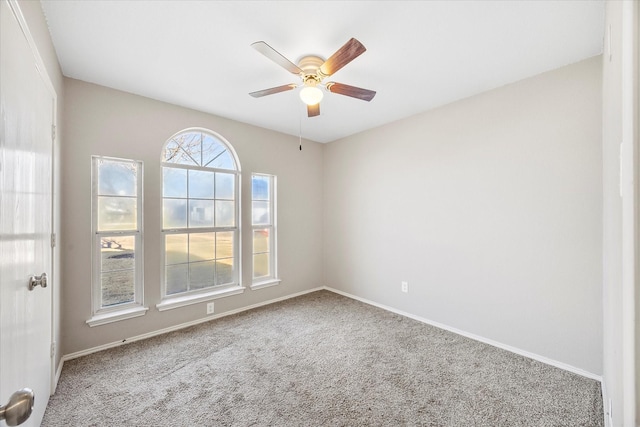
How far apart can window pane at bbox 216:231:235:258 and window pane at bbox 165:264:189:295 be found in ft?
1.36

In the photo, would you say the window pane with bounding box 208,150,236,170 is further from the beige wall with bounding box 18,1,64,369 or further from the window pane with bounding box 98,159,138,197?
the beige wall with bounding box 18,1,64,369

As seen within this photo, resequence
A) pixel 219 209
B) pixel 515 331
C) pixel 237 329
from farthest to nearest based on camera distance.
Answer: pixel 219 209, pixel 237 329, pixel 515 331

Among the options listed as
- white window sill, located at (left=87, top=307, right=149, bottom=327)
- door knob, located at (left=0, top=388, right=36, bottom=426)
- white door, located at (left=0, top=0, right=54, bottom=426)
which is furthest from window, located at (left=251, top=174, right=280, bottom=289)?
door knob, located at (left=0, top=388, right=36, bottom=426)

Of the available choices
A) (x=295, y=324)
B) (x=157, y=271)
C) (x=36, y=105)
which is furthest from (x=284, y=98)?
(x=295, y=324)

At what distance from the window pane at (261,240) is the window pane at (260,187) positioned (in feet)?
1.61

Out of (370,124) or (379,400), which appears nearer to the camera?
(379,400)

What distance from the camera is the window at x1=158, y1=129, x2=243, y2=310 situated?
117 inches

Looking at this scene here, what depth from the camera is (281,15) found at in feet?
5.44

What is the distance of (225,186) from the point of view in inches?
135

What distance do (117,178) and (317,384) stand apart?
272 centimetres

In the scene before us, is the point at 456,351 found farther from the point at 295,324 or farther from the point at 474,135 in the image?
the point at 474,135

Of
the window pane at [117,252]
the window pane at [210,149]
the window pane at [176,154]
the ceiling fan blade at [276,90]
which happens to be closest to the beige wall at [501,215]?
the ceiling fan blade at [276,90]

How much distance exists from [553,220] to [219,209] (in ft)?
11.4

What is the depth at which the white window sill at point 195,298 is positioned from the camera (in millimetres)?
2842
